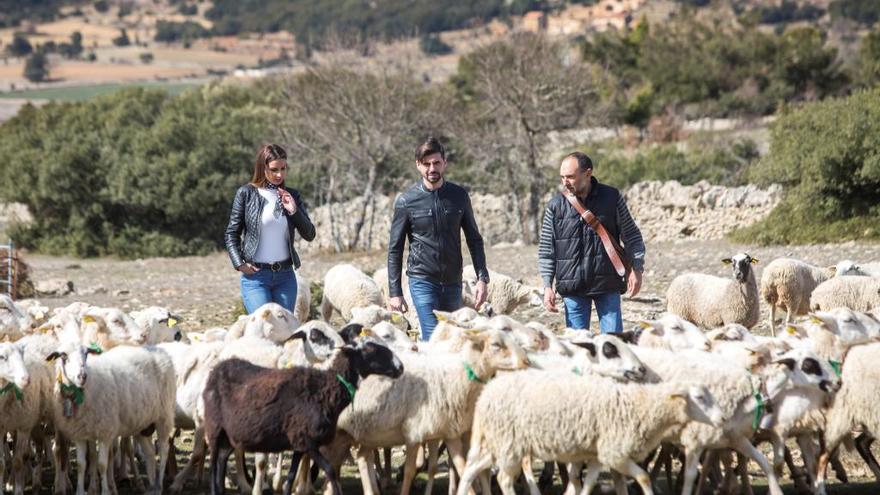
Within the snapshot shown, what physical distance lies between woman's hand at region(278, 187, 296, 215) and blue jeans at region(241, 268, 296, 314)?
54 centimetres

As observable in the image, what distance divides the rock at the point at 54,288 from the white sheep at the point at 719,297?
44.1ft

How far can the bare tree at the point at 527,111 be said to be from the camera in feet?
121

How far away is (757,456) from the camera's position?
31.2 feet

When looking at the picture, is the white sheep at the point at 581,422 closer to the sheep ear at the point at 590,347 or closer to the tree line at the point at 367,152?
the sheep ear at the point at 590,347

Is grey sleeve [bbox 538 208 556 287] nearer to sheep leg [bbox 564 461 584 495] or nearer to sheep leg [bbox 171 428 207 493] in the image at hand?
sheep leg [bbox 564 461 584 495]

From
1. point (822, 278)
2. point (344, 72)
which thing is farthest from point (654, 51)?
point (822, 278)

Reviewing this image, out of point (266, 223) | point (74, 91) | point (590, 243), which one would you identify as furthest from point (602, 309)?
point (74, 91)

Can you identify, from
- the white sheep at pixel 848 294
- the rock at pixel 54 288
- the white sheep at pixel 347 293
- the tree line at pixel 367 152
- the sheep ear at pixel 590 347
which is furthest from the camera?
the tree line at pixel 367 152

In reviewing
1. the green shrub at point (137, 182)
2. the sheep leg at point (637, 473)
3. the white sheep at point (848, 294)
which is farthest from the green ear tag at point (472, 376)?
the green shrub at point (137, 182)

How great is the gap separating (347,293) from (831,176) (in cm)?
1315

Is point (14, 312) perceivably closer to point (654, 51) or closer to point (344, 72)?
point (344, 72)

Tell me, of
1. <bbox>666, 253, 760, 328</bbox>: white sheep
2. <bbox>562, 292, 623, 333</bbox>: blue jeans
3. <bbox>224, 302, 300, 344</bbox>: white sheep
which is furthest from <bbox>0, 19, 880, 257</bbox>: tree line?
<bbox>224, 302, 300, 344</bbox>: white sheep

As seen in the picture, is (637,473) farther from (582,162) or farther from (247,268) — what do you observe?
(247,268)

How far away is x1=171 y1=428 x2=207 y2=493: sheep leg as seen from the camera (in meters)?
10.5
